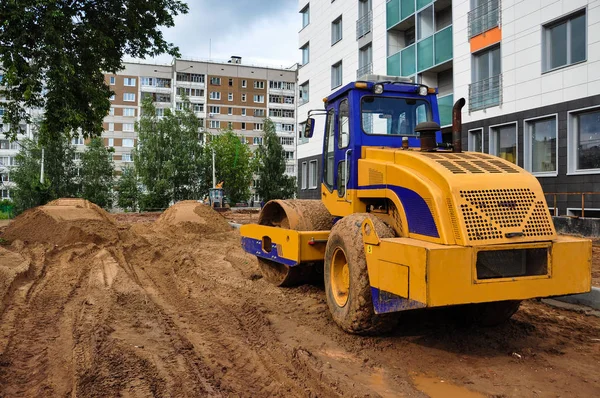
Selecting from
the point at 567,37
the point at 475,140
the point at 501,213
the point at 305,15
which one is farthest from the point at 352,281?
the point at 305,15

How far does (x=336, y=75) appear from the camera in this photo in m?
30.3

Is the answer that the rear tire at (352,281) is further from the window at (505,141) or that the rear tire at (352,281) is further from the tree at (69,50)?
the window at (505,141)

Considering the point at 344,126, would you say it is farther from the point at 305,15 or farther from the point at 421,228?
the point at 305,15

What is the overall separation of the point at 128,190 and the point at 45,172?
34.9 ft

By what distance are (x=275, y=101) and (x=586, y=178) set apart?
68883mm

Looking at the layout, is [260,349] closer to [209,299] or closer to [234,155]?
[209,299]

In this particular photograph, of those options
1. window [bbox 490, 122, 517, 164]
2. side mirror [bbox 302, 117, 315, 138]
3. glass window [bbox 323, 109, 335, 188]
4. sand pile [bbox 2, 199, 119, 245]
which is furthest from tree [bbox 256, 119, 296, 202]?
glass window [bbox 323, 109, 335, 188]

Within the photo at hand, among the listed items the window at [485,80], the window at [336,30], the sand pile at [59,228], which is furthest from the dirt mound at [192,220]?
the window at [336,30]

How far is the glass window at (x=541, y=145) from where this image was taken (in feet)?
52.1

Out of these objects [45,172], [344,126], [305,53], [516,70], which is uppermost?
[305,53]

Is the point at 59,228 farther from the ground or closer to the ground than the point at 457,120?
closer to the ground

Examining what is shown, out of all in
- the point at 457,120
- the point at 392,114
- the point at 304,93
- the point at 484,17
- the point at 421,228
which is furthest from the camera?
the point at 304,93

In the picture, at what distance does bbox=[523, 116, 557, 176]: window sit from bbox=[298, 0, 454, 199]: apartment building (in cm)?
350

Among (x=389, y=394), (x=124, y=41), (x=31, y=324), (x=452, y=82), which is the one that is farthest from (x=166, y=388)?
(x=452, y=82)
